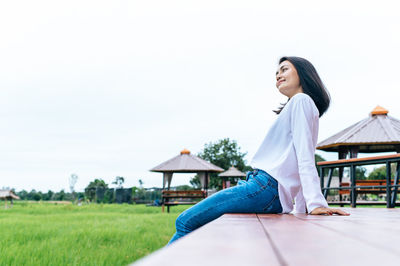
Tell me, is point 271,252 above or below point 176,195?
above

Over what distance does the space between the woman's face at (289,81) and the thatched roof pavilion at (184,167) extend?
49.3 ft

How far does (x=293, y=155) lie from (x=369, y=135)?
Answer: 9997mm

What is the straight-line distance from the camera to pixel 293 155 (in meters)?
1.74

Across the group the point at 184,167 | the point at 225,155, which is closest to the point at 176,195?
the point at 184,167

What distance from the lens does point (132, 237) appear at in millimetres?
4434

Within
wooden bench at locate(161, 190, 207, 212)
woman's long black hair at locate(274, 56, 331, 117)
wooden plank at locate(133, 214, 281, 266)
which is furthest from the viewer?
wooden bench at locate(161, 190, 207, 212)

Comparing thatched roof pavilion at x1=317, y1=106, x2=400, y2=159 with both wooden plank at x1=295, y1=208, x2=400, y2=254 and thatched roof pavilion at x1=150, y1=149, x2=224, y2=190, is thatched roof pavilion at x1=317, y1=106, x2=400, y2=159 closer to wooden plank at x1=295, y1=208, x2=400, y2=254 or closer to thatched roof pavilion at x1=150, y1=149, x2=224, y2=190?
thatched roof pavilion at x1=150, y1=149, x2=224, y2=190

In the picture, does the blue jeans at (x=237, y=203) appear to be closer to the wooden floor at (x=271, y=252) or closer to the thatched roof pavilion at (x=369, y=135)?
the wooden floor at (x=271, y=252)

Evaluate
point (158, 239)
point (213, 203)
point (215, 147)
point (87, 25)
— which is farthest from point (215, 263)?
point (215, 147)

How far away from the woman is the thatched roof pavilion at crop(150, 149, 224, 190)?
597 inches

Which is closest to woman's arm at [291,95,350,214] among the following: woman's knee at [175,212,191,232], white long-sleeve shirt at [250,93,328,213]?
white long-sleeve shirt at [250,93,328,213]

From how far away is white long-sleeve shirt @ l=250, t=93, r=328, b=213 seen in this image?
1619 millimetres

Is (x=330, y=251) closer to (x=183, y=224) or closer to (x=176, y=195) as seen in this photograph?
(x=183, y=224)

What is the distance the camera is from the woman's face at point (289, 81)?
6.43 ft
